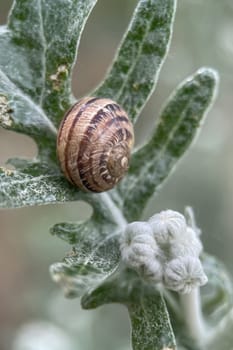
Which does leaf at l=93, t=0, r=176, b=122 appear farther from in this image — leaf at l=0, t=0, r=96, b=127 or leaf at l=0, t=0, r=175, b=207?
leaf at l=0, t=0, r=96, b=127

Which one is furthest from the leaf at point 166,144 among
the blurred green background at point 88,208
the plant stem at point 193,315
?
the blurred green background at point 88,208

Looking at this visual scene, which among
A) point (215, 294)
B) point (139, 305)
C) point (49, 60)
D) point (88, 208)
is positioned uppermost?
point (49, 60)

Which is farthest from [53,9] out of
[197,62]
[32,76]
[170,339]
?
[197,62]

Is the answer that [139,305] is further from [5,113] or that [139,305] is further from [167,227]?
[5,113]

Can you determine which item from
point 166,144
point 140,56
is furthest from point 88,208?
point 140,56

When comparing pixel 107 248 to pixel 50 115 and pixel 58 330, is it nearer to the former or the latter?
pixel 50 115

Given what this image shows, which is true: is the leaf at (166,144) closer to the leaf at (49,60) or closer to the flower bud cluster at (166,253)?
the leaf at (49,60)
